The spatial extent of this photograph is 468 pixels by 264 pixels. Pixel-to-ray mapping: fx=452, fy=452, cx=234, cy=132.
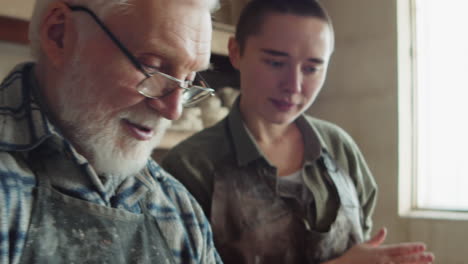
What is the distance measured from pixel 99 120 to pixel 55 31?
0.16m

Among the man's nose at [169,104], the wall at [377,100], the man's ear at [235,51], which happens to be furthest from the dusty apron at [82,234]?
the wall at [377,100]

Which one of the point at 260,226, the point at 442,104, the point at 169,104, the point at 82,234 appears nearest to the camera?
the point at 82,234

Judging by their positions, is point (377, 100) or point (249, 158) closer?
point (249, 158)

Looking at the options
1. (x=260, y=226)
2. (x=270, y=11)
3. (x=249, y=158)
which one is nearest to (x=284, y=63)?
(x=270, y=11)

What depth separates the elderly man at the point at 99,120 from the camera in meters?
0.65

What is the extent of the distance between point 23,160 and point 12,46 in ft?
4.24

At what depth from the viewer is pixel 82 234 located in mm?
651

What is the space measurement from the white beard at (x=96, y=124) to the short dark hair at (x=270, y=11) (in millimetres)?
509

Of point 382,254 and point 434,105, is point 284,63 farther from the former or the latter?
point 434,105

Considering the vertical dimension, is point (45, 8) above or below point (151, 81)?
above

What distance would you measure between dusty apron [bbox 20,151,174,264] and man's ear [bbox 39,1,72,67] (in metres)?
0.20

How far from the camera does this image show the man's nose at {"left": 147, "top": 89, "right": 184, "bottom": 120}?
749 mm

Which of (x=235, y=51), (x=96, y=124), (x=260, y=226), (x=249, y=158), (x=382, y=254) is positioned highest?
(x=235, y=51)

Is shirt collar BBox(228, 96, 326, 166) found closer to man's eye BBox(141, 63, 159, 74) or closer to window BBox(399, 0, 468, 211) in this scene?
man's eye BBox(141, 63, 159, 74)
